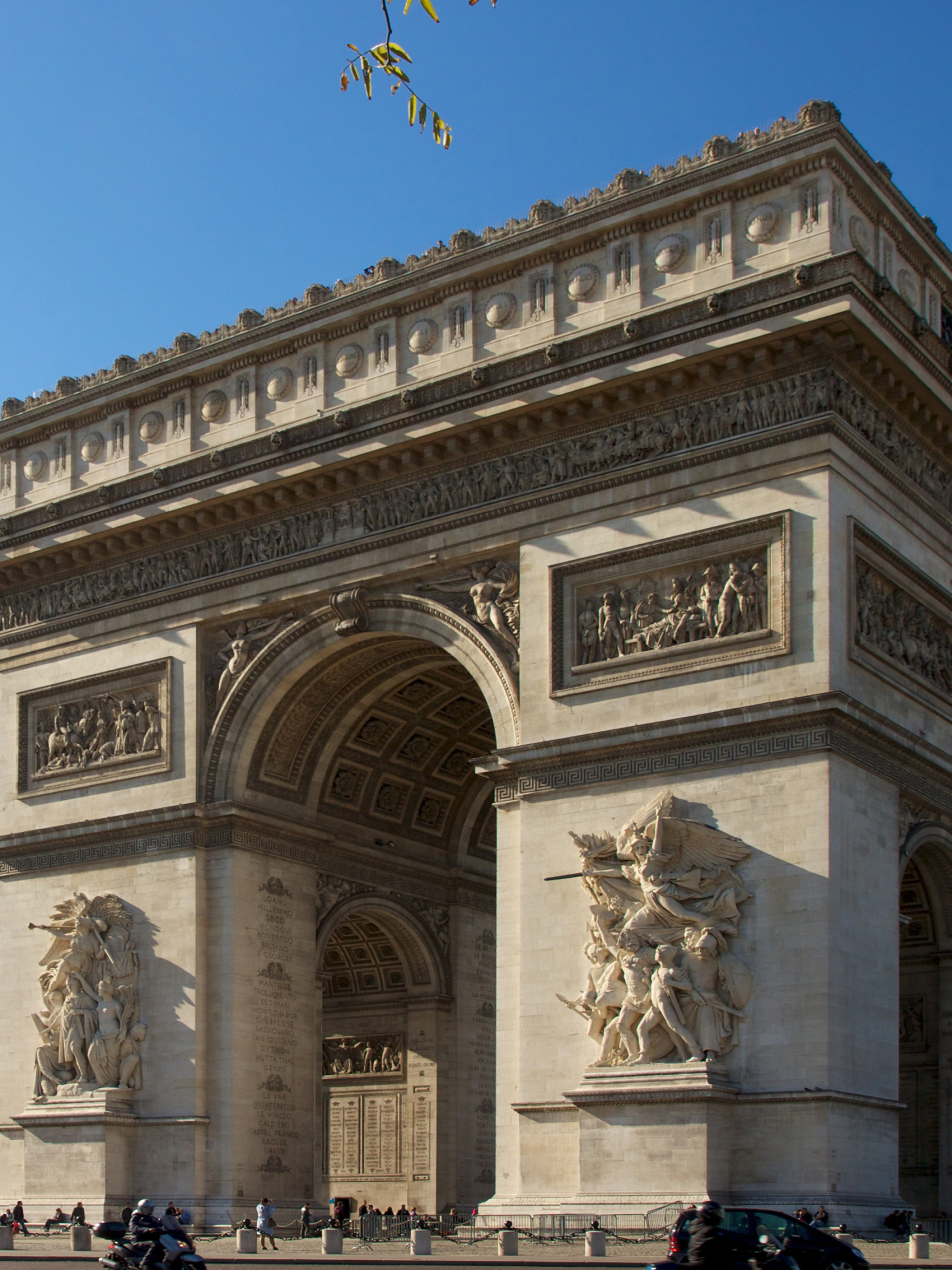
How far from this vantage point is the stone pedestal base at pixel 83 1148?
1228 inches

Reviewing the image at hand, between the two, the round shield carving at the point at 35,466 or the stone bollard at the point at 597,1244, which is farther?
the round shield carving at the point at 35,466

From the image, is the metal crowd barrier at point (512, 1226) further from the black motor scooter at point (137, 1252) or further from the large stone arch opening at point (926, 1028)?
the black motor scooter at point (137, 1252)

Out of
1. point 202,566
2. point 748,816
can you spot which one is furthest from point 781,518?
point 202,566

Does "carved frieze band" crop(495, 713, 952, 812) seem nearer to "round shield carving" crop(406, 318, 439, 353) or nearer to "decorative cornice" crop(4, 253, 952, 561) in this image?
"decorative cornice" crop(4, 253, 952, 561)

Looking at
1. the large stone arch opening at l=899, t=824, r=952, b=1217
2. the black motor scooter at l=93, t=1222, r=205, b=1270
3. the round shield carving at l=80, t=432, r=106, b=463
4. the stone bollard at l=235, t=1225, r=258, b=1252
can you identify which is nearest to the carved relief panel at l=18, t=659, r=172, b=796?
the round shield carving at l=80, t=432, r=106, b=463

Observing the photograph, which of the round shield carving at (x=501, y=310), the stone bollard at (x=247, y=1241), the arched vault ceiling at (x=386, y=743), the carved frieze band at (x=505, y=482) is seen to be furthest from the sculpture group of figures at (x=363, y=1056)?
the round shield carving at (x=501, y=310)

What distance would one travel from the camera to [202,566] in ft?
111

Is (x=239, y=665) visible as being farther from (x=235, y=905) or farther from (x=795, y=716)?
(x=795, y=716)

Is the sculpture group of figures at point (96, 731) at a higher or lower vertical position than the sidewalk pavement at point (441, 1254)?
higher

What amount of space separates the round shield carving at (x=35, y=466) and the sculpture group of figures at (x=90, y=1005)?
30.7 feet

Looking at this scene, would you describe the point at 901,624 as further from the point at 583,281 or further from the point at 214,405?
the point at 214,405

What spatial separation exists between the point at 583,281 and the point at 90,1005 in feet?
52.4

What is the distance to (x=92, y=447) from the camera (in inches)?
1433

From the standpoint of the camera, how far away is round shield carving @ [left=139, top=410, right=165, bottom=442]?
35.3 m
